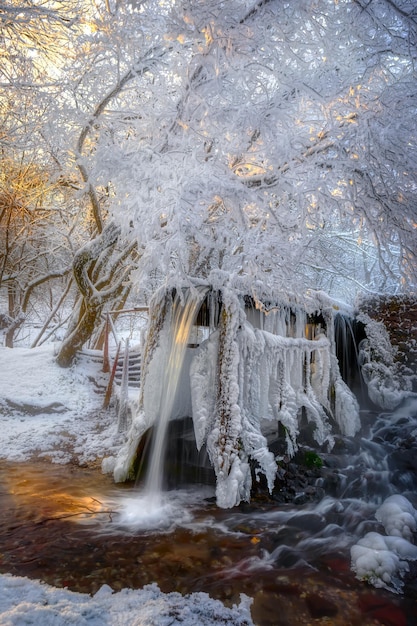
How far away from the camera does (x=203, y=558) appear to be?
13.0 ft

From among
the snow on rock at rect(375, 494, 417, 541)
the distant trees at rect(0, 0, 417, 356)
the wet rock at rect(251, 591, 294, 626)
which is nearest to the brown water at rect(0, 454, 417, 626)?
the wet rock at rect(251, 591, 294, 626)

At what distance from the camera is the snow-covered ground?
2799 mm

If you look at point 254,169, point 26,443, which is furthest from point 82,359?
point 254,169

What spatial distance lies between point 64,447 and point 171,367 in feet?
13.1

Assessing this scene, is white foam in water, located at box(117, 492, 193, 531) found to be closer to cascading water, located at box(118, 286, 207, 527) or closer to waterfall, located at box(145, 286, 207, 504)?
cascading water, located at box(118, 286, 207, 527)

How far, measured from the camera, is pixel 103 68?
8227 mm

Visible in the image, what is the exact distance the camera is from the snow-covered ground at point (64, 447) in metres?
2.80

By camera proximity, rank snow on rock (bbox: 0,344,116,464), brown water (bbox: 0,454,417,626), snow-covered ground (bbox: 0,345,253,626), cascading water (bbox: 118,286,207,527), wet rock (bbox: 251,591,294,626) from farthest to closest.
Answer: snow on rock (bbox: 0,344,116,464)
cascading water (bbox: 118,286,207,527)
brown water (bbox: 0,454,417,626)
wet rock (bbox: 251,591,294,626)
snow-covered ground (bbox: 0,345,253,626)

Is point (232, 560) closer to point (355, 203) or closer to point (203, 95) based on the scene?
point (355, 203)

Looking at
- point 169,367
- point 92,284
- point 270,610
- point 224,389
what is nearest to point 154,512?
point 224,389

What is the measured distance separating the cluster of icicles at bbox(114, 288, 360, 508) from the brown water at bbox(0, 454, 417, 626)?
0.69 metres

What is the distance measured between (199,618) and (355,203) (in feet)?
20.5

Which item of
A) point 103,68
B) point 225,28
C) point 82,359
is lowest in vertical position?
point 82,359

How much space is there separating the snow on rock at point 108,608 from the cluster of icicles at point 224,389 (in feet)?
6.39
